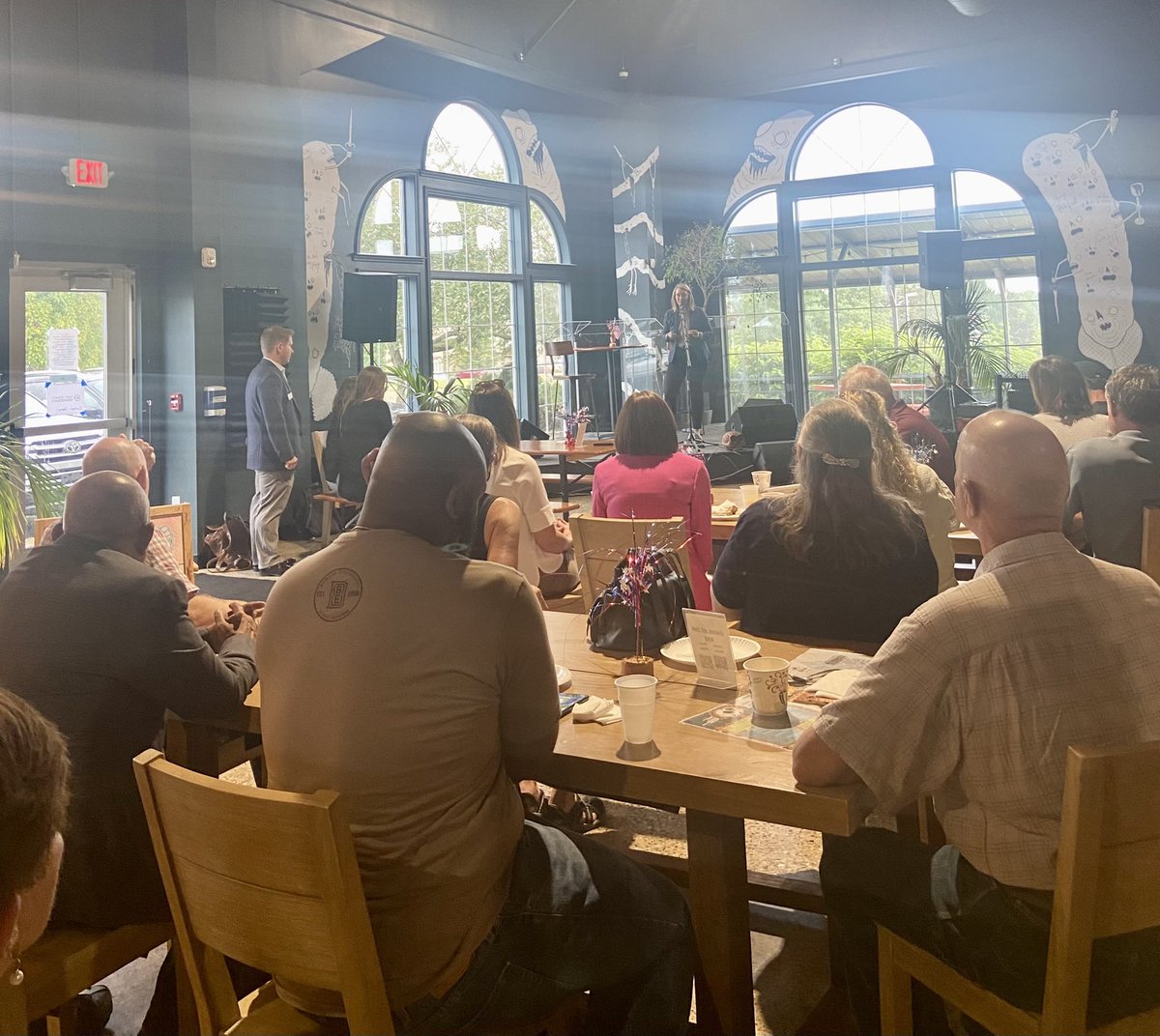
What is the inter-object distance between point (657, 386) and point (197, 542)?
566 cm

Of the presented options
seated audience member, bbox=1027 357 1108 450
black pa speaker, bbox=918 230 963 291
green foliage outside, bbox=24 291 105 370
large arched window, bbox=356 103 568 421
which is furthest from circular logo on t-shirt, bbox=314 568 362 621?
black pa speaker, bbox=918 230 963 291

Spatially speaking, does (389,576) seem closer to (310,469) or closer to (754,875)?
(754,875)

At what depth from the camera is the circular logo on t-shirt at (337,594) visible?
5.04ft

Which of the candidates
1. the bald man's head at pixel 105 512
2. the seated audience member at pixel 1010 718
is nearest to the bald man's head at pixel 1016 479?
the seated audience member at pixel 1010 718

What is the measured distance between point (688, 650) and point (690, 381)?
31.9ft

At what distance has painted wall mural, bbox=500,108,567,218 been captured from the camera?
445 inches

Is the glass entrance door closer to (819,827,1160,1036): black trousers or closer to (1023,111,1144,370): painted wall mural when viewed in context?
(819,827,1160,1036): black trousers

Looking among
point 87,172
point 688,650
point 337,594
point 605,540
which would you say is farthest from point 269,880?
point 87,172

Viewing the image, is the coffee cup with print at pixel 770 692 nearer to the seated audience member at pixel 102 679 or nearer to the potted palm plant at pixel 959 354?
the seated audience member at pixel 102 679

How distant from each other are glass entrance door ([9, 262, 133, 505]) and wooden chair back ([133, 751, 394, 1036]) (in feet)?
21.3

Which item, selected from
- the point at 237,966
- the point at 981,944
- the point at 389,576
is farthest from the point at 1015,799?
the point at 237,966

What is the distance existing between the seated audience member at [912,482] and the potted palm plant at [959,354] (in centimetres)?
769

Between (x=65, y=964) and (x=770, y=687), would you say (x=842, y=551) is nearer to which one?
(x=770, y=687)

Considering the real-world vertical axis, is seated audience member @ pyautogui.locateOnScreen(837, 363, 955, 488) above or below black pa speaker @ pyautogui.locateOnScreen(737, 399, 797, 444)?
below
